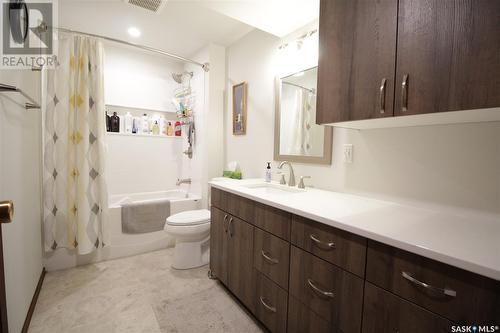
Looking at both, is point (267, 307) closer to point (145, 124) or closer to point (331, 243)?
point (331, 243)

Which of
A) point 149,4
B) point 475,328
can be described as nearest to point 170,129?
point 149,4

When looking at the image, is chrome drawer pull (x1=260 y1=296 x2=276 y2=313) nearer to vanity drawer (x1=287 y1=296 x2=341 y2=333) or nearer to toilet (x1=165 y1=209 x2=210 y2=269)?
vanity drawer (x1=287 y1=296 x2=341 y2=333)

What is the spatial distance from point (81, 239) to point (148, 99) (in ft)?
6.57

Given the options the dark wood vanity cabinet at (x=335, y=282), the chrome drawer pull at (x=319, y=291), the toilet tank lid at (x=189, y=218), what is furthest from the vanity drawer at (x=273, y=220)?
the toilet tank lid at (x=189, y=218)

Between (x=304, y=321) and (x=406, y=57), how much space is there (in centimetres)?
130

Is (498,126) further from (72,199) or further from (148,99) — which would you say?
(148,99)

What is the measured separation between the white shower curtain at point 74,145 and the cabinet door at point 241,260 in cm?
142

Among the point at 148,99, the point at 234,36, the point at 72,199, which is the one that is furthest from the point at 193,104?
the point at 72,199

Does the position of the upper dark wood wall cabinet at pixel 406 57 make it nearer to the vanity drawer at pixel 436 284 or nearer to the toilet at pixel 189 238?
the vanity drawer at pixel 436 284

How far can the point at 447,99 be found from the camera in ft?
2.71

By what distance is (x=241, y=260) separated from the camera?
161 cm

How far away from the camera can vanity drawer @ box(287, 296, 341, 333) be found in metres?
1.03

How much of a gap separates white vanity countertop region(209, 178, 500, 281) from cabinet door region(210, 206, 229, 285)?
0.56m

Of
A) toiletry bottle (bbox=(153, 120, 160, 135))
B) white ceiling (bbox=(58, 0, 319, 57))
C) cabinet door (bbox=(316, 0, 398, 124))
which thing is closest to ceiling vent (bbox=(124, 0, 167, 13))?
white ceiling (bbox=(58, 0, 319, 57))
